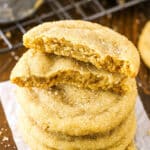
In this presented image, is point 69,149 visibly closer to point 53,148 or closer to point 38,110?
point 53,148

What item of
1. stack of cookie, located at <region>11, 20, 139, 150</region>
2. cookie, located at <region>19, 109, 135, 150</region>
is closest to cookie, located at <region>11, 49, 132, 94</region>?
stack of cookie, located at <region>11, 20, 139, 150</region>

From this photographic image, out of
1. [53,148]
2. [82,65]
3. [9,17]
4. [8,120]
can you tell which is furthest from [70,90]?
[9,17]

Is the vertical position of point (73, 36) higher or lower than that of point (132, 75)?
higher

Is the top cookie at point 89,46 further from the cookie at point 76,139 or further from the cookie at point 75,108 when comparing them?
the cookie at point 76,139

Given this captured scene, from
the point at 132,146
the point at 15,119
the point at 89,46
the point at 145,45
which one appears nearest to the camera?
the point at 89,46

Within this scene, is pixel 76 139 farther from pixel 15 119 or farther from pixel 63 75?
pixel 15 119

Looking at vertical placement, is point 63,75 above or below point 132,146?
above

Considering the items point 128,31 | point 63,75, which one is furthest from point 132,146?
point 128,31
